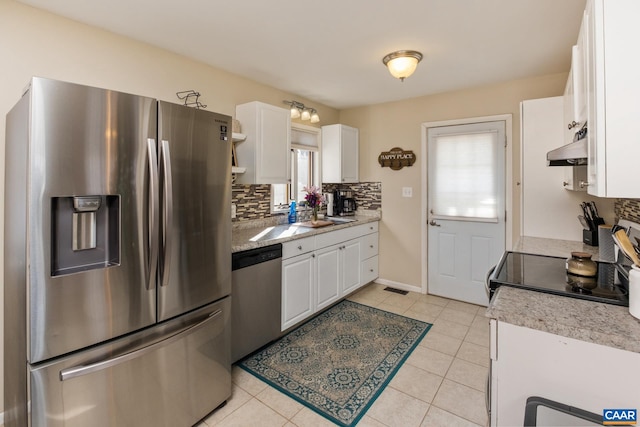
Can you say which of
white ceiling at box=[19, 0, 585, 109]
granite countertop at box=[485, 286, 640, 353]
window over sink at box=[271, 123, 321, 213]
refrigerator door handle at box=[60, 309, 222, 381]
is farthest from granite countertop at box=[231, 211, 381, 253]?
granite countertop at box=[485, 286, 640, 353]

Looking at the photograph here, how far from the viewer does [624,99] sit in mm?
1037

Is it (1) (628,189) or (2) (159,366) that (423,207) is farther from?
(2) (159,366)

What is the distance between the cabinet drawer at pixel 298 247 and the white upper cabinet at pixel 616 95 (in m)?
2.02

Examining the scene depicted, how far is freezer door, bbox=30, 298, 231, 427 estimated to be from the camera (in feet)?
4.15

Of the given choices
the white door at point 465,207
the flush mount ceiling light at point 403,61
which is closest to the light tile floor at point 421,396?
the white door at point 465,207

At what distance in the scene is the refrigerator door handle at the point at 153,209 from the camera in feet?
4.82

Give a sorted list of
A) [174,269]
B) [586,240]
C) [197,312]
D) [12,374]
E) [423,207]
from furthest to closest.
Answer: [423,207]
[586,240]
[197,312]
[174,269]
[12,374]

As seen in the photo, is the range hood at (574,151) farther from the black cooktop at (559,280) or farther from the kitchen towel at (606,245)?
the kitchen towel at (606,245)

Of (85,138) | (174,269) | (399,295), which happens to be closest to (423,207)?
(399,295)

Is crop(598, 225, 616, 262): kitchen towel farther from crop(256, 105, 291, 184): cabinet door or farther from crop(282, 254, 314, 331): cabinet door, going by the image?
crop(256, 105, 291, 184): cabinet door

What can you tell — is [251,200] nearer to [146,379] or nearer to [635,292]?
[146,379]

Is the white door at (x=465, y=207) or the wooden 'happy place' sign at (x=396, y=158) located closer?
the white door at (x=465, y=207)

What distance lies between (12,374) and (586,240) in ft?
12.1

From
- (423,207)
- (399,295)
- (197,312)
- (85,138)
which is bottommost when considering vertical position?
(399,295)
